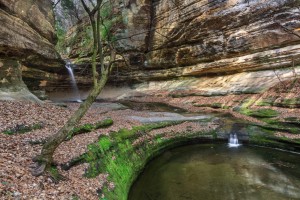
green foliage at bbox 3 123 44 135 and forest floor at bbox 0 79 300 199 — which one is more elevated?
green foliage at bbox 3 123 44 135

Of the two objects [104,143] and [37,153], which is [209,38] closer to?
[104,143]

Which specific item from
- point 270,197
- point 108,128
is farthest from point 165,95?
point 270,197

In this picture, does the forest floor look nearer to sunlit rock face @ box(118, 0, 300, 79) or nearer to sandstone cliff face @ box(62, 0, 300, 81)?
sunlit rock face @ box(118, 0, 300, 79)

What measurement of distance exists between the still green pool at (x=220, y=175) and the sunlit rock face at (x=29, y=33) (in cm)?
1739

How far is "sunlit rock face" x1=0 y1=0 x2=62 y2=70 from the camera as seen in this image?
71.1 ft

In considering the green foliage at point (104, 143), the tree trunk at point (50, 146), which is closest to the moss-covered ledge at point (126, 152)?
the green foliage at point (104, 143)

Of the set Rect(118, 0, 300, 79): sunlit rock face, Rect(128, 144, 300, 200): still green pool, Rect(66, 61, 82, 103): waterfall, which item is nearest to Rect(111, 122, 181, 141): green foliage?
Rect(128, 144, 300, 200): still green pool

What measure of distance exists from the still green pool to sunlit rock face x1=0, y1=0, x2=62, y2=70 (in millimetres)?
17390

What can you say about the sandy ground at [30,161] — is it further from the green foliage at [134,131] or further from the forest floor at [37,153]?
the green foliage at [134,131]

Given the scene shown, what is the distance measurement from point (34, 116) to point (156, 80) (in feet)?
91.0

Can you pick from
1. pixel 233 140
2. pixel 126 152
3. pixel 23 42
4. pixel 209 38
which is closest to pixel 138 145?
pixel 126 152

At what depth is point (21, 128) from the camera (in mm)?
11961

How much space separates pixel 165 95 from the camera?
35.7 metres

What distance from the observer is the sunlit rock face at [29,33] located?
71.1 feet
